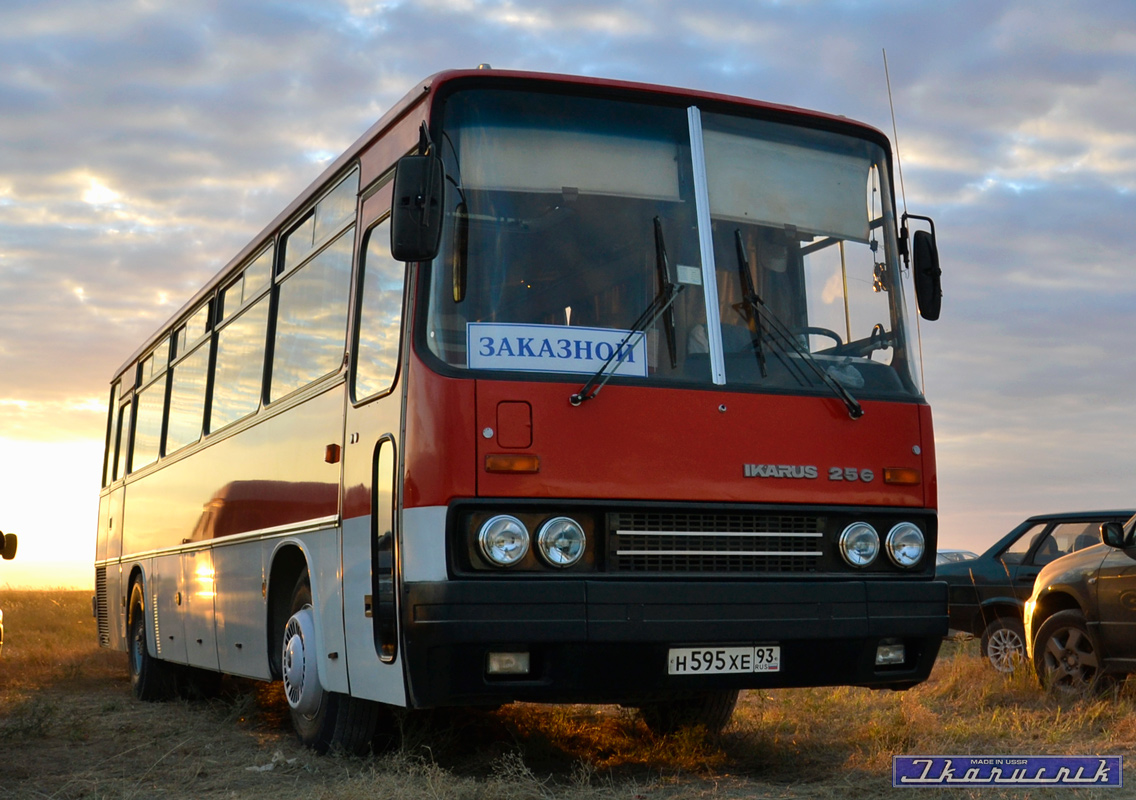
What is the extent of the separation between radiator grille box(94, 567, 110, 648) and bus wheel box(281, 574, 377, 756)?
315 inches

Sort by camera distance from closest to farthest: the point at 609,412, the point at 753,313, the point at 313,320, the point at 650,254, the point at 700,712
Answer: the point at 609,412, the point at 650,254, the point at 753,313, the point at 313,320, the point at 700,712

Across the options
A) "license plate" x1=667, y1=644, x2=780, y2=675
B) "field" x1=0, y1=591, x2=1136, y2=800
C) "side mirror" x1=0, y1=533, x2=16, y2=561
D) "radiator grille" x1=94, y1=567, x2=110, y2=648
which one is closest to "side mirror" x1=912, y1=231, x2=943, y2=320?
"license plate" x1=667, y1=644, x2=780, y2=675

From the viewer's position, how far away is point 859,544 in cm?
667

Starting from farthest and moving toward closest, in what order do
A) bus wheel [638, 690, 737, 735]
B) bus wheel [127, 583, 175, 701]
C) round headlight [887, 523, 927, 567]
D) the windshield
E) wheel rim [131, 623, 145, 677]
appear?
1. wheel rim [131, 623, 145, 677]
2. bus wheel [127, 583, 175, 701]
3. bus wheel [638, 690, 737, 735]
4. round headlight [887, 523, 927, 567]
5. the windshield

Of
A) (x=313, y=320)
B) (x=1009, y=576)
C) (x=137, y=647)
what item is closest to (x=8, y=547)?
(x=137, y=647)

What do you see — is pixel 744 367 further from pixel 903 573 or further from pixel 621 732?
pixel 621 732

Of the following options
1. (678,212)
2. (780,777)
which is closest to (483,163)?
(678,212)

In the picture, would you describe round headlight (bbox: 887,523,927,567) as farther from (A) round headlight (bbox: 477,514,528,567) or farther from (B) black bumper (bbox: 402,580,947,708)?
(A) round headlight (bbox: 477,514,528,567)

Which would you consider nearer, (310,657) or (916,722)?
(310,657)

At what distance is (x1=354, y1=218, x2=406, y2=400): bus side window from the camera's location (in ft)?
21.3

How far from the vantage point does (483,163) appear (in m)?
6.42

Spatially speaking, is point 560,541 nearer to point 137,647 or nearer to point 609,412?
point 609,412

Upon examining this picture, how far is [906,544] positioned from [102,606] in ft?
37.9

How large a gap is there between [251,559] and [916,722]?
4561 mm
